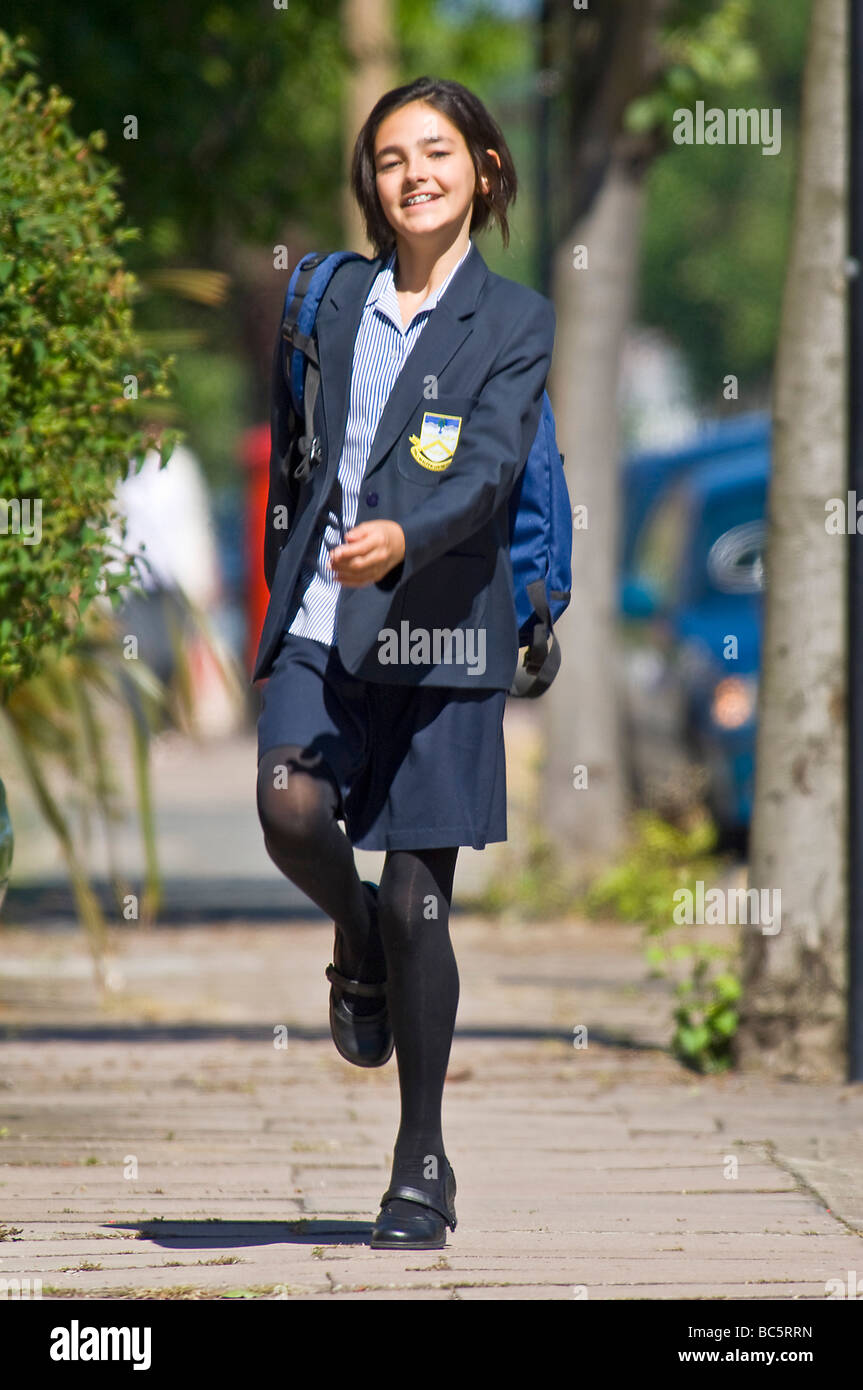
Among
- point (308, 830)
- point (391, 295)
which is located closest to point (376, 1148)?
point (308, 830)

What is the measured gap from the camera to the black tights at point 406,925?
3.34 metres

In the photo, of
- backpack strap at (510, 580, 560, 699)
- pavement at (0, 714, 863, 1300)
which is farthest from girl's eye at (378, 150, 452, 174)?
pavement at (0, 714, 863, 1300)

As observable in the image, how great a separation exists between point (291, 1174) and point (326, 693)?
126cm

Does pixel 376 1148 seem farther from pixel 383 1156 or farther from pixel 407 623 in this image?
pixel 407 623

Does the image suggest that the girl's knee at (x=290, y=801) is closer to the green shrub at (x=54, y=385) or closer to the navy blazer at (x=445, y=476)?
the navy blazer at (x=445, y=476)

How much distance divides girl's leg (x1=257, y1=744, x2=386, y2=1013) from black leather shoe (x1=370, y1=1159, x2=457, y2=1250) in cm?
46

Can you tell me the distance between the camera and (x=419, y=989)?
11.3ft

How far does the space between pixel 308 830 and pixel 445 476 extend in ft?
1.98

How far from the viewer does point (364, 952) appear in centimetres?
356

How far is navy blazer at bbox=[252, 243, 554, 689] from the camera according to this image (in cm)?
327

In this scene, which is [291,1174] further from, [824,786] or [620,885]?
[620,885]

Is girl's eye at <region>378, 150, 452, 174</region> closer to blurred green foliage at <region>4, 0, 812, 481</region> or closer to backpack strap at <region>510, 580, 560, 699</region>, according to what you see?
blurred green foliage at <region>4, 0, 812, 481</region>

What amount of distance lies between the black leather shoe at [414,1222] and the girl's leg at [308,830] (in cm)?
46
